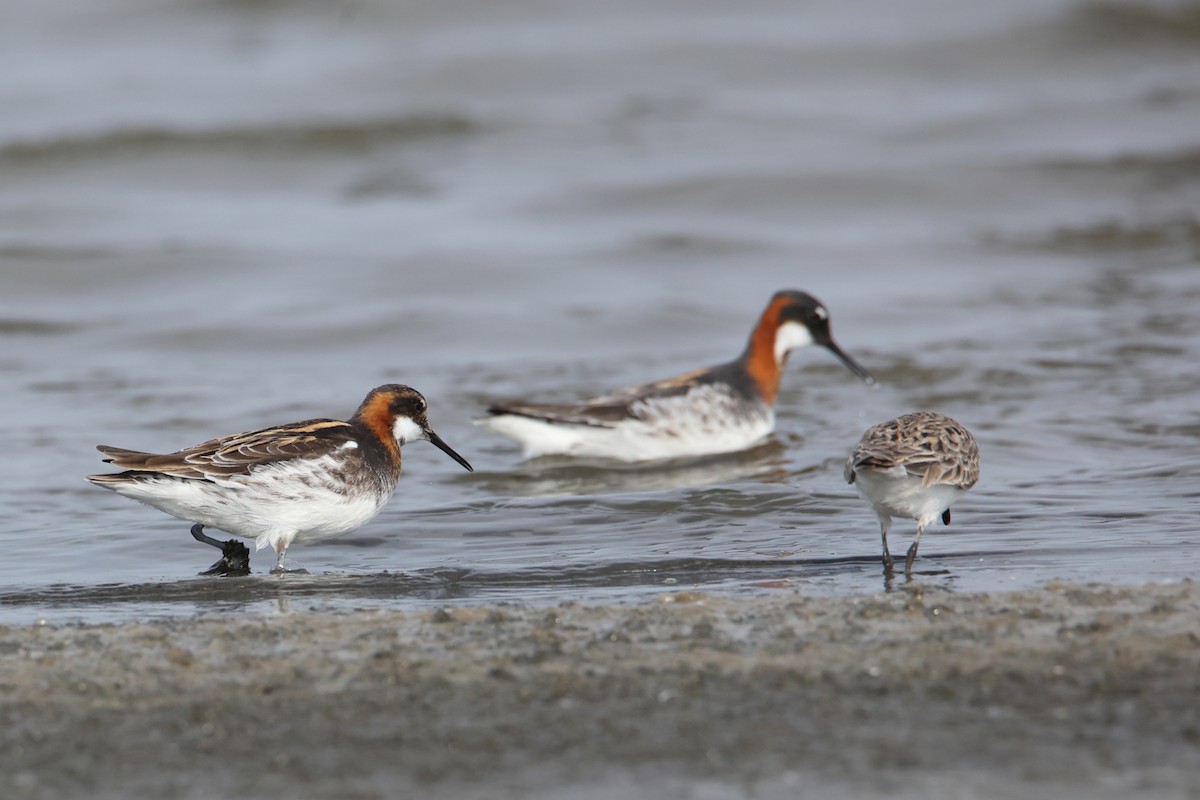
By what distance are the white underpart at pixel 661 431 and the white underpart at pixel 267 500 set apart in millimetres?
3645

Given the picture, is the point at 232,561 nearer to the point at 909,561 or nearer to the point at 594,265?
the point at 909,561

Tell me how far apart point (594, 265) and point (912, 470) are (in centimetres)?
1165

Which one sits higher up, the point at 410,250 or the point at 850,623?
the point at 410,250

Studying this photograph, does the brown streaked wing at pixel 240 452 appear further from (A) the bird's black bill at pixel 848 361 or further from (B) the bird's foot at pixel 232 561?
(A) the bird's black bill at pixel 848 361

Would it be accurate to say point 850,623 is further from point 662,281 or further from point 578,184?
point 578,184

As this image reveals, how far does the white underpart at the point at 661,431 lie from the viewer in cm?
1155

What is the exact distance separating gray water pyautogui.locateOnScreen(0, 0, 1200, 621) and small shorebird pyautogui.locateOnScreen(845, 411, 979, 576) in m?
0.31

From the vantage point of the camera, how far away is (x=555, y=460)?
38.8ft

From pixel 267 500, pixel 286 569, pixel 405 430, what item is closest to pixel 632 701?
pixel 267 500

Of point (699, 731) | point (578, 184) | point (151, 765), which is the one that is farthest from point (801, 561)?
point (578, 184)

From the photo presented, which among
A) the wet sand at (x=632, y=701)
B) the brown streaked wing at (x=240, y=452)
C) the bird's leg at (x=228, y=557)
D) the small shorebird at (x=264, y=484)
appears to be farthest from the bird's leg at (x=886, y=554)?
the bird's leg at (x=228, y=557)

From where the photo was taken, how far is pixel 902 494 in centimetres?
700

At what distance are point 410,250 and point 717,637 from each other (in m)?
13.5

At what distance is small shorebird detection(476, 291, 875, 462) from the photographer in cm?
1152
